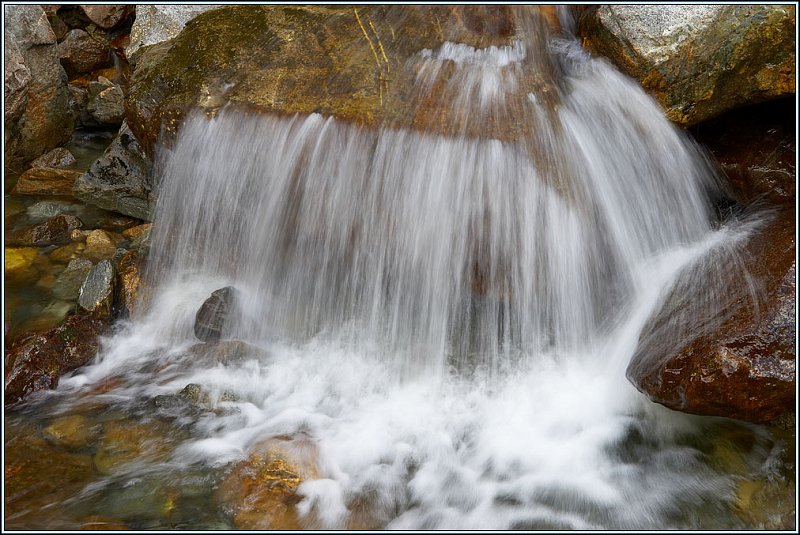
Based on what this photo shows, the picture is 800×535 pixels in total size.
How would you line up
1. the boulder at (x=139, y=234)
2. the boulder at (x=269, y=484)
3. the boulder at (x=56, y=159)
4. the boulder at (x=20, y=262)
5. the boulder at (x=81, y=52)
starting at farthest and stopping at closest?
the boulder at (x=81, y=52) < the boulder at (x=56, y=159) < the boulder at (x=139, y=234) < the boulder at (x=20, y=262) < the boulder at (x=269, y=484)

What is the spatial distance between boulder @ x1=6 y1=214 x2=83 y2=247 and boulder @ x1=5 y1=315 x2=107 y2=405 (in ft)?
4.56

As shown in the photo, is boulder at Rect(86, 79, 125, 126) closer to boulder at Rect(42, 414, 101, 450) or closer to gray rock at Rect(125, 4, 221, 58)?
gray rock at Rect(125, 4, 221, 58)

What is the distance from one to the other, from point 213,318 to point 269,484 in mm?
1743

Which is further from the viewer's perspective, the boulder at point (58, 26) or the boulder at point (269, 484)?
the boulder at point (58, 26)

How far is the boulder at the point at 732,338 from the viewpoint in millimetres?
3359

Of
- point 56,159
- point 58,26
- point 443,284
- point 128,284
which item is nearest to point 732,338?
point 443,284

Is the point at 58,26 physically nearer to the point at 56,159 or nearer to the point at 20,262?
the point at 56,159

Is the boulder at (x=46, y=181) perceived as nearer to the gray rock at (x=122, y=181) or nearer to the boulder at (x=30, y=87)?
the boulder at (x=30, y=87)

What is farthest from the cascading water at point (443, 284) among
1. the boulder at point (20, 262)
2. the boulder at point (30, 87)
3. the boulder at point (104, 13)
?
the boulder at point (104, 13)

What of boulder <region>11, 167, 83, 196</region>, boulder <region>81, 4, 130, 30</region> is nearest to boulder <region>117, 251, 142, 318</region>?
boulder <region>11, 167, 83, 196</region>

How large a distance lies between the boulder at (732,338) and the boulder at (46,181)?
615cm

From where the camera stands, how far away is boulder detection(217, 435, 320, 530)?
3496 millimetres

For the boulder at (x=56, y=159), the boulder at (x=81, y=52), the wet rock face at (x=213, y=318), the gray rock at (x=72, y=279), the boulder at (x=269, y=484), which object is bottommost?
the boulder at (x=269, y=484)

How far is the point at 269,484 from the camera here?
12.0 feet
